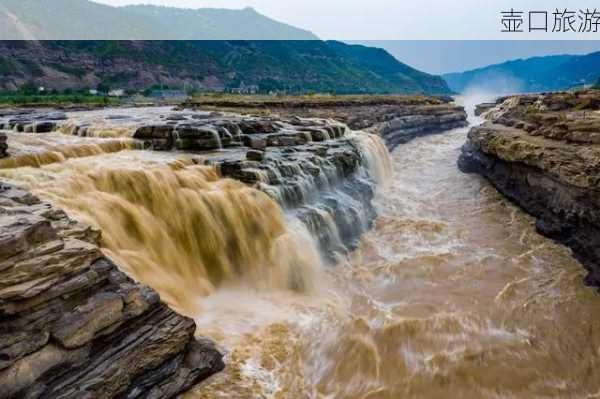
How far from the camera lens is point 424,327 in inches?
347

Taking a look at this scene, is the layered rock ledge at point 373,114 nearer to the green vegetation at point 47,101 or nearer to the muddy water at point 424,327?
the green vegetation at point 47,101

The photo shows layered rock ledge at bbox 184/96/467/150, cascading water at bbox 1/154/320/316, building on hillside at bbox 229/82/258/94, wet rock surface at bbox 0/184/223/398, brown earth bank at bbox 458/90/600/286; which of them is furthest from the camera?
building on hillside at bbox 229/82/258/94

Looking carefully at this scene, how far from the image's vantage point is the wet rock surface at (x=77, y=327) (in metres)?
5.07

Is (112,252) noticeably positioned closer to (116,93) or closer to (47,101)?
(47,101)

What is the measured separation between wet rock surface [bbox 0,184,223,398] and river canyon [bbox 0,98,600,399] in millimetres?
25

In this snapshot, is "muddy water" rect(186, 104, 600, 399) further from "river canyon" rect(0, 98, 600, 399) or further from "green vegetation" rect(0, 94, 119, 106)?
"green vegetation" rect(0, 94, 119, 106)

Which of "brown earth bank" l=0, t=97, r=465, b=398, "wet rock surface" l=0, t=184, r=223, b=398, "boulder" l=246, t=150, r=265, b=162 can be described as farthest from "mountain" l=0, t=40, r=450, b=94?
"wet rock surface" l=0, t=184, r=223, b=398

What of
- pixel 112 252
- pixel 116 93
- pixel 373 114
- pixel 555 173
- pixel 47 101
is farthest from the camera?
pixel 116 93

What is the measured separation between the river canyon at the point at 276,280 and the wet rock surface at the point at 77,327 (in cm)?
3

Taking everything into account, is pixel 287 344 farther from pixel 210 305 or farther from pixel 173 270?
pixel 173 270

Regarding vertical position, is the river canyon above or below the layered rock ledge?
below

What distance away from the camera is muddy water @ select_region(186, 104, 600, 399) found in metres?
7.16

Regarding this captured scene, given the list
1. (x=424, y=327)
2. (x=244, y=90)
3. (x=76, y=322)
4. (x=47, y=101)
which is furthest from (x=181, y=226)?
(x=244, y=90)

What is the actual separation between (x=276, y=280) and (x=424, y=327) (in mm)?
3740
